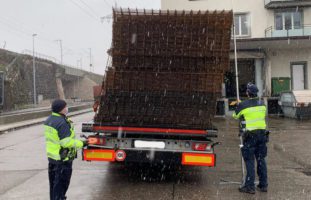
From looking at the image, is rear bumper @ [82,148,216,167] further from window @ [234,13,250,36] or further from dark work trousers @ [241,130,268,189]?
window @ [234,13,250,36]

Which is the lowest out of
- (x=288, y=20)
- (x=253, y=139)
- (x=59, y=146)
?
(x=253, y=139)

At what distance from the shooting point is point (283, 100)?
2327 cm

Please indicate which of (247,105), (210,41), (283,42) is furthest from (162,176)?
(283,42)

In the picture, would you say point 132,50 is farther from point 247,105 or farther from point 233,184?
point 233,184

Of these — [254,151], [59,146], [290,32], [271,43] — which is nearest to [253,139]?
[254,151]

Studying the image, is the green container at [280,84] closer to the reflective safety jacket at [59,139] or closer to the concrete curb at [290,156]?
the concrete curb at [290,156]

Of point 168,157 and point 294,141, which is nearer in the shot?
point 168,157

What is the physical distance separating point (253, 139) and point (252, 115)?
41cm

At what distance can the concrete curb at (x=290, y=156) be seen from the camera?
31.4ft

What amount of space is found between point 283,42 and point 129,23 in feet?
70.3

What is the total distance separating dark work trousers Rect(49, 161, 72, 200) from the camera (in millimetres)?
5691

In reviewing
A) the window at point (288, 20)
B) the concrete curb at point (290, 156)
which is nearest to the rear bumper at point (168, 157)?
the concrete curb at point (290, 156)

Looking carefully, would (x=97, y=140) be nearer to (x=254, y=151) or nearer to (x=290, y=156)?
(x=254, y=151)

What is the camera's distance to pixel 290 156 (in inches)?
420
